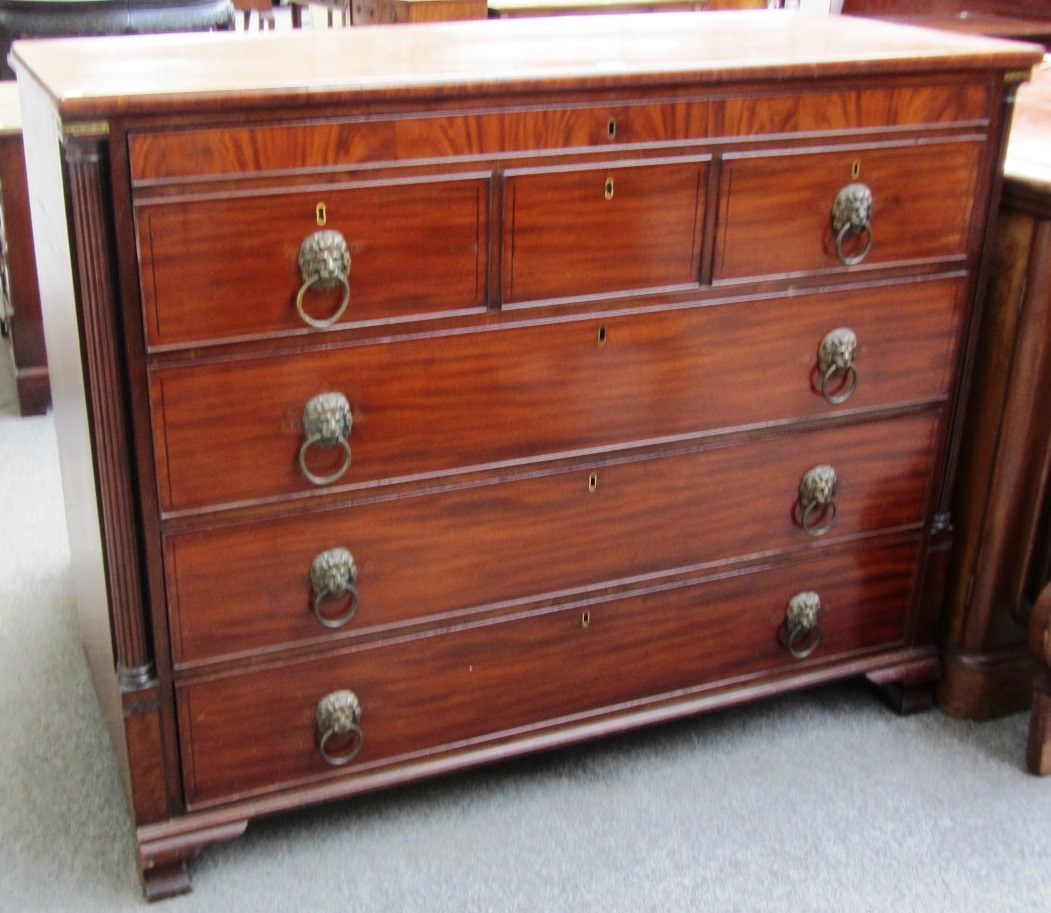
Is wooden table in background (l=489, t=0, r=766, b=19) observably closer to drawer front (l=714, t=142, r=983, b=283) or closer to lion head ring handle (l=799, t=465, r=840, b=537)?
drawer front (l=714, t=142, r=983, b=283)

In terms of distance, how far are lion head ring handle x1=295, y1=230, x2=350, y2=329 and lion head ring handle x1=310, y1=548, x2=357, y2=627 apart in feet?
1.12

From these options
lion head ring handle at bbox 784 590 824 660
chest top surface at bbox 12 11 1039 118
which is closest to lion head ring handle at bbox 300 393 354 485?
chest top surface at bbox 12 11 1039 118

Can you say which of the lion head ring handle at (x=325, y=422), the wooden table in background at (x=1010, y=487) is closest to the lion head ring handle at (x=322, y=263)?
the lion head ring handle at (x=325, y=422)

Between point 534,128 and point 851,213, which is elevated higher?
point 534,128

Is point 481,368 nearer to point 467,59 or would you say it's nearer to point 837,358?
point 467,59

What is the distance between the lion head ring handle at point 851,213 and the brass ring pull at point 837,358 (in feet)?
0.41

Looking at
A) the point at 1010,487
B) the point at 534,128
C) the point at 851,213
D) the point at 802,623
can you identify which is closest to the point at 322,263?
the point at 534,128

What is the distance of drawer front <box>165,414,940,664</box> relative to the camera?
5.57 feet

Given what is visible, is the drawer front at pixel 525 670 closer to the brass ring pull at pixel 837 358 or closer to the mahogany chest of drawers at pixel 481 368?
the mahogany chest of drawers at pixel 481 368

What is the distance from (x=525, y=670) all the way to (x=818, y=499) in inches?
20.7

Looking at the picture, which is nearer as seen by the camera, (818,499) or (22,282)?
(818,499)

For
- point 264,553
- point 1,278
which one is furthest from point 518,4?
point 264,553

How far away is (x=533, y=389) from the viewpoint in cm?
176

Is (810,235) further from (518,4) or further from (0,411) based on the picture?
(518,4)
